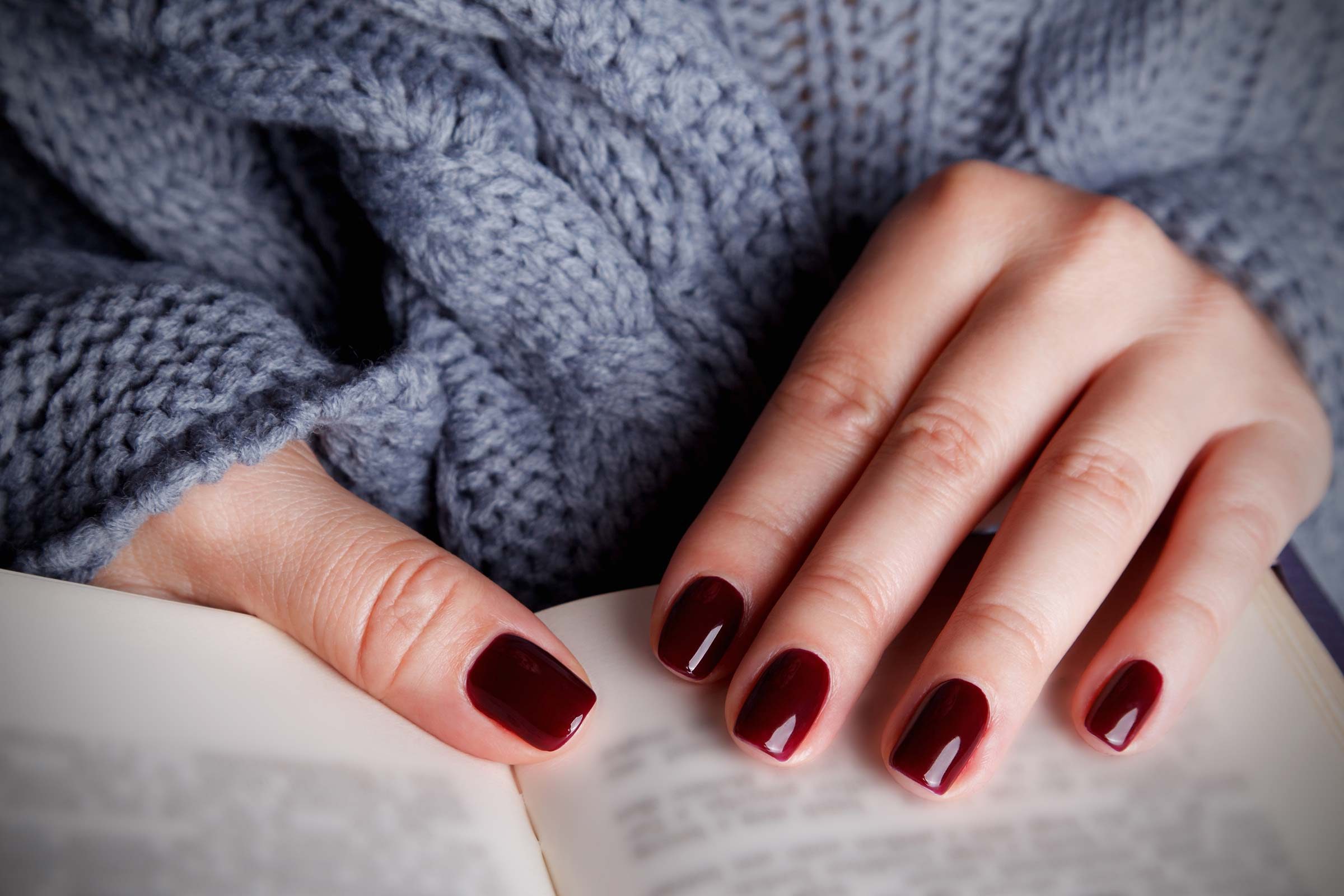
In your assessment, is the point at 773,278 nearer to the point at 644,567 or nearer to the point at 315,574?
the point at 644,567

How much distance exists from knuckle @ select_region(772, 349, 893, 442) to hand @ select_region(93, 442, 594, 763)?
0.19 metres

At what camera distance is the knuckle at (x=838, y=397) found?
530 millimetres

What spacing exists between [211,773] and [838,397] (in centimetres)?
37

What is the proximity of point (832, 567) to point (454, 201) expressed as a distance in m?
0.29

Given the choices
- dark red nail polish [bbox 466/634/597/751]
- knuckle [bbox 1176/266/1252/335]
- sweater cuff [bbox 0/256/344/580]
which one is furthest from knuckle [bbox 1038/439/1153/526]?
→ sweater cuff [bbox 0/256/344/580]

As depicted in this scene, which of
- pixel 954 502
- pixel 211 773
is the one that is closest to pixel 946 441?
pixel 954 502

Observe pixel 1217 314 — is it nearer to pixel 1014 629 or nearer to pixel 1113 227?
pixel 1113 227

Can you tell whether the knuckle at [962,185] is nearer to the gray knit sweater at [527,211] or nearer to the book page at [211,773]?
the gray knit sweater at [527,211]

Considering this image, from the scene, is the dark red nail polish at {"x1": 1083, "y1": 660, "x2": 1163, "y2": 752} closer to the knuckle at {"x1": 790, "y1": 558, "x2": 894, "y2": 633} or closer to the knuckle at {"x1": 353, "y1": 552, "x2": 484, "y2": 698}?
the knuckle at {"x1": 790, "y1": 558, "x2": 894, "y2": 633}

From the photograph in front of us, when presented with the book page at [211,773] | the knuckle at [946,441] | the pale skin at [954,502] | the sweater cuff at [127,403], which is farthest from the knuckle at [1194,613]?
the sweater cuff at [127,403]

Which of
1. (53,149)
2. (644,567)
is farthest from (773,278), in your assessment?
(53,149)

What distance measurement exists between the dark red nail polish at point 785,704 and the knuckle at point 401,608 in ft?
0.47

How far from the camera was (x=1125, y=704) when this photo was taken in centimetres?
46

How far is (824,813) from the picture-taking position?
43 cm
